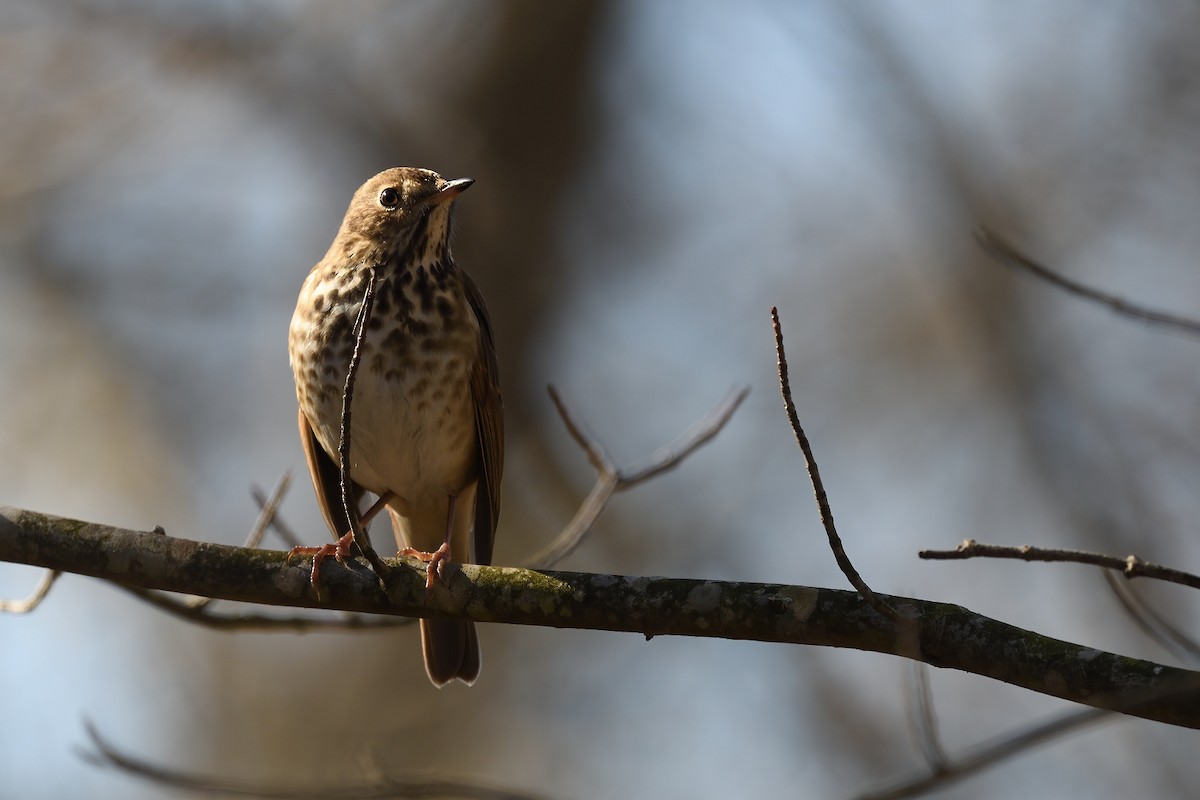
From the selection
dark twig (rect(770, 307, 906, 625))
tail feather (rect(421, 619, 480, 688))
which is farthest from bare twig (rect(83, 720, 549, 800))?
dark twig (rect(770, 307, 906, 625))

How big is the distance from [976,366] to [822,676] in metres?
2.83

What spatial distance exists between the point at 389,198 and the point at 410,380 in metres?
0.96

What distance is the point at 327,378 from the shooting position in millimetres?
5160

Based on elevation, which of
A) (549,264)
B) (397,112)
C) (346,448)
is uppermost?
(397,112)

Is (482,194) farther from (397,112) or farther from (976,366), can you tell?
(976,366)

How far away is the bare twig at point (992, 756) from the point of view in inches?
166

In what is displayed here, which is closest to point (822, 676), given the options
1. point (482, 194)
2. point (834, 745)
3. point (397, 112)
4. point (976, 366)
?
point (834, 745)

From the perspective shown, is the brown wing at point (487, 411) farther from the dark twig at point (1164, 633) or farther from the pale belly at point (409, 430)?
the dark twig at point (1164, 633)

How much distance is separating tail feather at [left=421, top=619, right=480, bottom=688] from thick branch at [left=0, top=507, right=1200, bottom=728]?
5.29ft

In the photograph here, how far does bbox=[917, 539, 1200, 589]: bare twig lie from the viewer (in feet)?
9.70

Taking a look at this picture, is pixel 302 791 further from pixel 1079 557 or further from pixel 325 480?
pixel 1079 557

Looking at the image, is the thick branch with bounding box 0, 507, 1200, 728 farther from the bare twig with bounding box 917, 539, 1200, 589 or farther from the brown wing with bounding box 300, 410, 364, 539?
the brown wing with bounding box 300, 410, 364, 539

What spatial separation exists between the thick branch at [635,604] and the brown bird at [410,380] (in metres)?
1.15

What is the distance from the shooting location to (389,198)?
18.8 feet
